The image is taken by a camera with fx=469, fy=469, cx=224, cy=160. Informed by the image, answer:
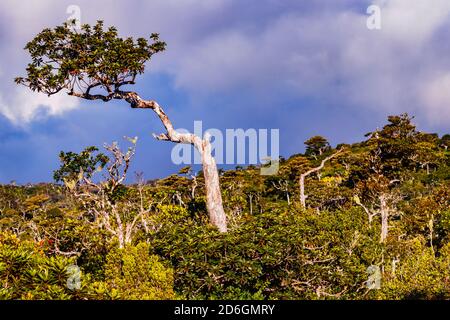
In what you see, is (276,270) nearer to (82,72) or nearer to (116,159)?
(116,159)

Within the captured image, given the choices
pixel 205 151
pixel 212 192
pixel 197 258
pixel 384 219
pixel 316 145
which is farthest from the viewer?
pixel 316 145

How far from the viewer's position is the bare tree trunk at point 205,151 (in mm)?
14664

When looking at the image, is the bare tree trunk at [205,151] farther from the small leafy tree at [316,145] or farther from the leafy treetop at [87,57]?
the small leafy tree at [316,145]

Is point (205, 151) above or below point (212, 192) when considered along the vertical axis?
above

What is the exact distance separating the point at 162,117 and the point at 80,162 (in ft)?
11.4

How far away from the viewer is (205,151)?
50.2 feet

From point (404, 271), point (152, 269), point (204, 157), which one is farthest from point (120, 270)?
point (404, 271)

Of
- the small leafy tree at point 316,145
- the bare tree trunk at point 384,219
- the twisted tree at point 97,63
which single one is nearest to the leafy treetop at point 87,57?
the twisted tree at point 97,63

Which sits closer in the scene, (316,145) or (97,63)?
(97,63)

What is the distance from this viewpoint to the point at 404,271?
20188 mm

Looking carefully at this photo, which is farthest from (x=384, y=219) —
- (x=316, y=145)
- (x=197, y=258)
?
(x=316, y=145)

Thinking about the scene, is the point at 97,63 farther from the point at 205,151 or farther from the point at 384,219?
the point at 384,219

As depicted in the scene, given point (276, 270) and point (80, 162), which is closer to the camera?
point (276, 270)
